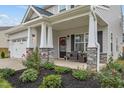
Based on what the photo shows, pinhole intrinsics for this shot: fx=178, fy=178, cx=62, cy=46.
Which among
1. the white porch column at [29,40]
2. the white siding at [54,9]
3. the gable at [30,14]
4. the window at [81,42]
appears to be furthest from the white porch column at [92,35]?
the gable at [30,14]

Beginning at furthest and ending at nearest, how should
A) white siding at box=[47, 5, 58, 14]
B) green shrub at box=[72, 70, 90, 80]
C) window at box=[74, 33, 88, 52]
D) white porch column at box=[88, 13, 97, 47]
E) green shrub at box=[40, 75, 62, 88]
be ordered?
1. white siding at box=[47, 5, 58, 14]
2. window at box=[74, 33, 88, 52]
3. white porch column at box=[88, 13, 97, 47]
4. green shrub at box=[72, 70, 90, 80]
5. green shrub at box=[40, 75, 62, 88]

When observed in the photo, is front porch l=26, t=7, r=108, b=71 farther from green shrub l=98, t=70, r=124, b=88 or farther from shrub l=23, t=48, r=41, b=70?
green shrub l=98, t=70, r=124, b=88

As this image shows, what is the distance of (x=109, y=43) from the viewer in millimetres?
12391

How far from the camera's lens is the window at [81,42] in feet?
47.4

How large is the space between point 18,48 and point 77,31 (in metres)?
7.98

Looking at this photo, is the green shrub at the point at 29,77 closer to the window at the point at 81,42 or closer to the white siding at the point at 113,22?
the white siding at the point at 113,22

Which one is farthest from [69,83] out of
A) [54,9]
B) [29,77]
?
[54,9]

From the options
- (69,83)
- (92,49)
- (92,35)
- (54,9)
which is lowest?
(69,83)

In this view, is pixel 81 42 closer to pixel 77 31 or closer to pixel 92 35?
pixel 77 31

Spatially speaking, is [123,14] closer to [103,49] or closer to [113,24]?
[113,24]

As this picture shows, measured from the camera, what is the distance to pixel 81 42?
48.7ft

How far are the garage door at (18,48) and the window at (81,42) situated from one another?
5.76m

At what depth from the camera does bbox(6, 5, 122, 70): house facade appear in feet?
32.8

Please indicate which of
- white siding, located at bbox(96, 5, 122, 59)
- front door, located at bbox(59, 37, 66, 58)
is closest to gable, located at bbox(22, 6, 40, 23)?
front door, located at bbox(59, 37, 66, 58)
